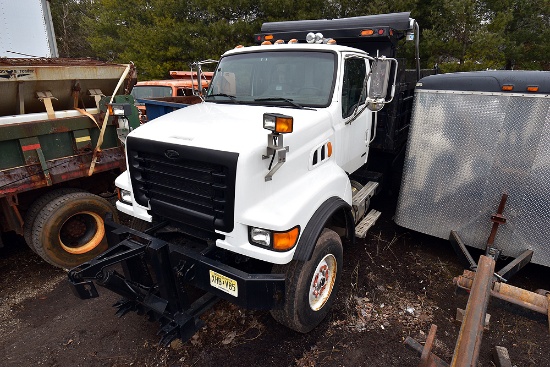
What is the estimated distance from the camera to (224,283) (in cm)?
269

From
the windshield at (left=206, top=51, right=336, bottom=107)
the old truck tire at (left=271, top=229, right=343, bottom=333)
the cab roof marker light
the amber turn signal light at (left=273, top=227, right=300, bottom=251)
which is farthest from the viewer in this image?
the cab roof marker light

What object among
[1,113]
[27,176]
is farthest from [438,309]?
[1,113]

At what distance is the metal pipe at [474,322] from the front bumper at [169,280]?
1.24m

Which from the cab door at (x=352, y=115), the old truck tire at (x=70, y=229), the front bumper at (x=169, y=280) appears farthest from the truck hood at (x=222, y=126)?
the old truck tire at (x=70, y=229)

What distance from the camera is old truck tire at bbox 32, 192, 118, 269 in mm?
4016

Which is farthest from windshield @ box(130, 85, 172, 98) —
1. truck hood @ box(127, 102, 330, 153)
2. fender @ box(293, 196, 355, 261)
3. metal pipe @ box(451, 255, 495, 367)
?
metal pipe @ box(451, 255, 495, 367)

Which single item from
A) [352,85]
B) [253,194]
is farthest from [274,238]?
[352,85]

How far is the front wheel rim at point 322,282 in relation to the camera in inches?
126

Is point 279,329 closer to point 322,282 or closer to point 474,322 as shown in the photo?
point 322,282

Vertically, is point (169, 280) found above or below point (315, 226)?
below

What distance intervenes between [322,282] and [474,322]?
137cm

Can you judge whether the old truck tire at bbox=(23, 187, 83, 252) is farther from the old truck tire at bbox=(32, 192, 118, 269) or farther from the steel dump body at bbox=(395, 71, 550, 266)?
the steel dump body at bbox=(395, 71, 550, 266)

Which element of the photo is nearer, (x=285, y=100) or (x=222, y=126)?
(x=222, y=126)

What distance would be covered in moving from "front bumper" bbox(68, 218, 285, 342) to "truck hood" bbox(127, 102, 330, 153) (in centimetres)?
88
